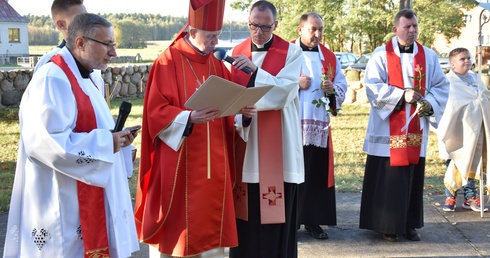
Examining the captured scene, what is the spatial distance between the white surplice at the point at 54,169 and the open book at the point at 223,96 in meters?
0.64

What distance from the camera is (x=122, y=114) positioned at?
343 centimetres

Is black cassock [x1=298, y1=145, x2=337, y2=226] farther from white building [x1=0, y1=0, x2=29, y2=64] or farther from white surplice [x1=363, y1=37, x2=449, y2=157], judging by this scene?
white building [x1=0, y1=0, x2=29, y2=64]

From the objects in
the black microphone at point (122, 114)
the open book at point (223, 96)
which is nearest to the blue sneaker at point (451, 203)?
the open book at point (223, 96)

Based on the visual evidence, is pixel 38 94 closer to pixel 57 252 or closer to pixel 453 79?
pixel 57 252

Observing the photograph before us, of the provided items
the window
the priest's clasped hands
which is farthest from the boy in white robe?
the window

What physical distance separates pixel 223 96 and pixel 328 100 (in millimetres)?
2335

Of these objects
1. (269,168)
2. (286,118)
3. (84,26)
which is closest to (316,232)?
(269,168)

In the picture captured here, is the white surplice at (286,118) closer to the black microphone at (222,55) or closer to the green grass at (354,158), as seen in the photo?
the black microphone at (222,55)

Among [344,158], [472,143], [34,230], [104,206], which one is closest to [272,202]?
[104,206]

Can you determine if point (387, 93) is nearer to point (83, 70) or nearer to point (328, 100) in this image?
point (328, 100)

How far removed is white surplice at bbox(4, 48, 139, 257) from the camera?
131 inches

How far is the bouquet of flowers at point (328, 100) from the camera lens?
6117 millimetres

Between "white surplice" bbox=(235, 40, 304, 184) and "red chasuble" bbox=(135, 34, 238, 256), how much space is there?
42 centimetres

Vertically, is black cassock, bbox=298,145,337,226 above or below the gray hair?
below
